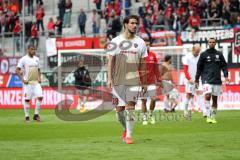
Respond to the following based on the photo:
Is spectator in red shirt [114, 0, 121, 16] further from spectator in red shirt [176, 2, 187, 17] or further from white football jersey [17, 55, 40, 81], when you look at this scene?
white football jersey [17, 55, 40, 81]

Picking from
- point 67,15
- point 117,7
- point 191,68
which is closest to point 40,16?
point 67,15

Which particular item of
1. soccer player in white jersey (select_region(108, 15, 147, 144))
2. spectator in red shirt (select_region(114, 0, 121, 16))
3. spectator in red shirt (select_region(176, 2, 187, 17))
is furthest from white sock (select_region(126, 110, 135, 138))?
spectator in red shirt (select_region(114, 0, 121, 16))

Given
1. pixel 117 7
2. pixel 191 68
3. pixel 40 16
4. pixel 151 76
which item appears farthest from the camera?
pixel 40 16

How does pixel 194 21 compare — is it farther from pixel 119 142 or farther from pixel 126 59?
pixel 119 142

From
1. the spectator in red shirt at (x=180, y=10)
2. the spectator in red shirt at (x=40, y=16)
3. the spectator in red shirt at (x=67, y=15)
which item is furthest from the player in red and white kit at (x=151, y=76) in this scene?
the spectator in red shirt at (x=40, y=16)

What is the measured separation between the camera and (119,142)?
597 inches

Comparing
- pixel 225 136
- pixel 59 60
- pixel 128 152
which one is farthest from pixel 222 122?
pixel 59 60

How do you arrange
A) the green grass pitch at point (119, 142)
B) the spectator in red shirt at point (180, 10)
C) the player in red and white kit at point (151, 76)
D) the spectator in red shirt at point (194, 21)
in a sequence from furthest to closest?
the spectator in red shirt at point (180, 10), the spectator in red shirt at point (194, 21), the player in red and white kit at point (151, 76), the green grass pitch at point (119, 142)

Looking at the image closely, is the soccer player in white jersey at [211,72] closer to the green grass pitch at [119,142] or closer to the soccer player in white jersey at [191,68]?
the green grass pitch at [119,142]

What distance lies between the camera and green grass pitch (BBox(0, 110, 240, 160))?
12.4 m

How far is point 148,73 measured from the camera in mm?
23172

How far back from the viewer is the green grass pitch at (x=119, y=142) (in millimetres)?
12438

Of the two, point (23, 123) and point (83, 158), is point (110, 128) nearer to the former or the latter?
point (23, 123)

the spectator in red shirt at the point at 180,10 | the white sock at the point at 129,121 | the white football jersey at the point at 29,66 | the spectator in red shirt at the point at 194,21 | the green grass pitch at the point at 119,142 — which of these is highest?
the spectator in red shirt at the point at 180,10
